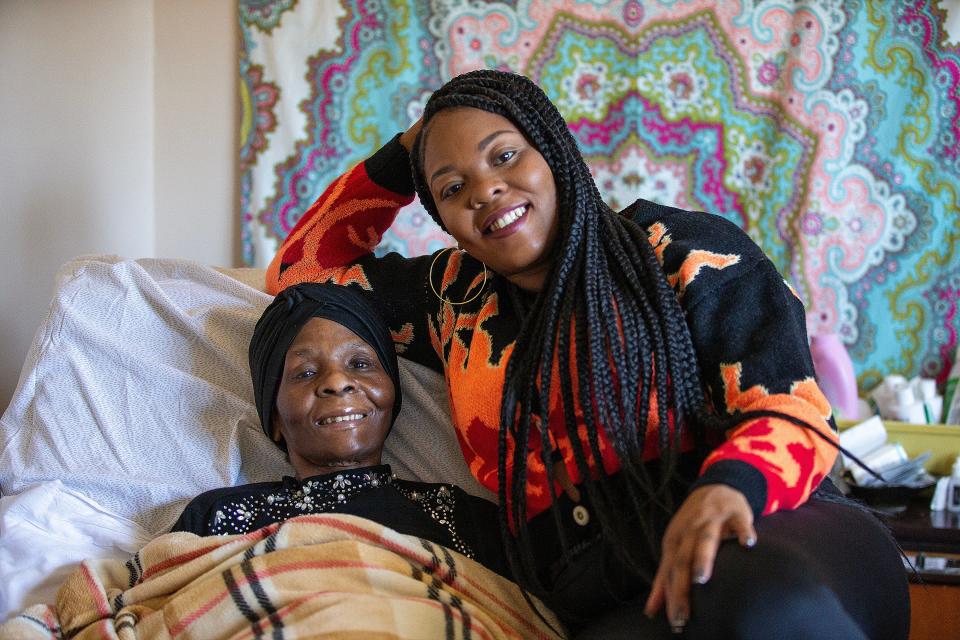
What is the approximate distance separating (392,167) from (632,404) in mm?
691

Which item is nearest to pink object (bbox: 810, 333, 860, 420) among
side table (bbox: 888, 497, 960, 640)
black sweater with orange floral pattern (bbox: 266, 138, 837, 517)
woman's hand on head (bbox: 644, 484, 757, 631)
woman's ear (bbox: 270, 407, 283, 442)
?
side table (bbox: 888, 497, 960, 640)

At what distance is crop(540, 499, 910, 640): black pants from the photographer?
30.6 inches

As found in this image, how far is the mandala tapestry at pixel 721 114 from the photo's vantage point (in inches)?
86.0

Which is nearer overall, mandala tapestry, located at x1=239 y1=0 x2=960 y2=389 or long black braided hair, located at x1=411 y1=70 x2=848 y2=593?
long black braided hair, located at x1=411 y1=70 x2=848 y2=593

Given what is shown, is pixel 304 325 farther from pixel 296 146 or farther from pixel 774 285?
pixel 296 146

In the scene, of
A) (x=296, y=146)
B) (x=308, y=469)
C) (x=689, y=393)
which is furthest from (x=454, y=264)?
(x=296, y=146)

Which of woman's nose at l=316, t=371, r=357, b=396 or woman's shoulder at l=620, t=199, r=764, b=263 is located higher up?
woman's shoulder at l=620, t=199, r=764, b=263

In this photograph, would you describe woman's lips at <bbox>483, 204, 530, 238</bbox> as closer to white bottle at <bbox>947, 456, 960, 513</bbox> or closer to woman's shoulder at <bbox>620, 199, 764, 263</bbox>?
woman's shoulder at <bbox>620, 199, 764, 263</bbox>

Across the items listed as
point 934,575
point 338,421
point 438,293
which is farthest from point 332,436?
point 934,575

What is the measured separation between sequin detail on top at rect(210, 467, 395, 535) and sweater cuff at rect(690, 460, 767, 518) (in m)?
0.65

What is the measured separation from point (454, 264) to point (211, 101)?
124 cm

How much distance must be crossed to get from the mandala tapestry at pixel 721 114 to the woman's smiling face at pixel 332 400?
3.17 ft

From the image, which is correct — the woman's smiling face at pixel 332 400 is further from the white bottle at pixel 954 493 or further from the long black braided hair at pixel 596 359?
the white bottle at pixel 954 493

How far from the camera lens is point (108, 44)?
2.31m
